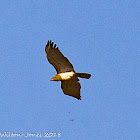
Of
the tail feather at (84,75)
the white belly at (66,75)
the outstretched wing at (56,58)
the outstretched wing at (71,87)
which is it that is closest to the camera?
the tail feather at (84,75)

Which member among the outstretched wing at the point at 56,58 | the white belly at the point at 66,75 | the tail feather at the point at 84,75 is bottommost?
the tail feather at the point at 84,75

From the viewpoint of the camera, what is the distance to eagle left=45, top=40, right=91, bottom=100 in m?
13.6

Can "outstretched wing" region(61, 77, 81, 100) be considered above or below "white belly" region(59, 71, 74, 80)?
below

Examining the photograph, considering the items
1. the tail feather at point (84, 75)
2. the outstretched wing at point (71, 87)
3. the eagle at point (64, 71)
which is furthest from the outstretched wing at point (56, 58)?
the outstretched wing at point (71, 87)

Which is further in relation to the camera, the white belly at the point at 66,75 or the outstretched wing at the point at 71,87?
the outstretched wing at the point at 71,87

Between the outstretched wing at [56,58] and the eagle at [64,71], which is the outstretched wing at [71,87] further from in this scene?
the outstretched wing at [56,58]

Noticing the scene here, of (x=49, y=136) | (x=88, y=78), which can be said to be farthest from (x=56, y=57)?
(x=49, y=136)

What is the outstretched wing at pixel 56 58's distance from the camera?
13.5 m

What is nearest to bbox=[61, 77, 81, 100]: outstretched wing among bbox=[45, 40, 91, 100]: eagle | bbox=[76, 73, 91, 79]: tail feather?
bbox=[45, 40, 91, 100]: eagle

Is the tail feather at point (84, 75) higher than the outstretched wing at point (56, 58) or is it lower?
lower

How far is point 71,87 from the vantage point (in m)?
14.2

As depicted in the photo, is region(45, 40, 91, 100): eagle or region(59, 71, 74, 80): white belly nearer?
region(45, 40, 91, 100): eagle

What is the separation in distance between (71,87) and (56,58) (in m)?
1.22

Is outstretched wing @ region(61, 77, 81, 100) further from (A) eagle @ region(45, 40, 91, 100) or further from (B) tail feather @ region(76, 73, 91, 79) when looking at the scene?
(B) tail feather @ region(76, 73, 91, 79)
